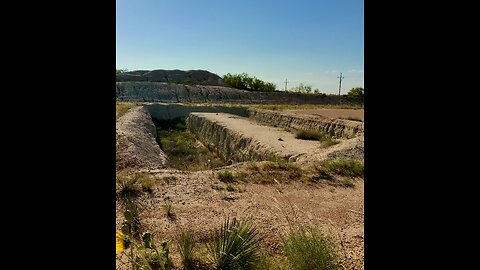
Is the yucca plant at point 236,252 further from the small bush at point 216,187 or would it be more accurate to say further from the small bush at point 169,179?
the small bush at point 169,179

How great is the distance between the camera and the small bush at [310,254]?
3504 mm

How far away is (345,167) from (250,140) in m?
6.93

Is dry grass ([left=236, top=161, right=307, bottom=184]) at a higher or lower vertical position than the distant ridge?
lower

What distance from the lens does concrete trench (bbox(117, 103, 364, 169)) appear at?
38.9 ft

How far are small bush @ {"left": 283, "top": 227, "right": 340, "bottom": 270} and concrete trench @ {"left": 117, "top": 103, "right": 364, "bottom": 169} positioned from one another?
6.82 m

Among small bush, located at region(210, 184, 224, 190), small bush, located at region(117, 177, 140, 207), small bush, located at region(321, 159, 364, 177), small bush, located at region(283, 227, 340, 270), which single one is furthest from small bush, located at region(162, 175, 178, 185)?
small bush, located at region(283, 227, 340, 270)

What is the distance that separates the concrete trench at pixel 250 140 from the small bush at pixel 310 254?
682 centimetres

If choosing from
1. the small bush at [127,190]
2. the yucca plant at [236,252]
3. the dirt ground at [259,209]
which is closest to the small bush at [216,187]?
the dirt ground at [259,209]

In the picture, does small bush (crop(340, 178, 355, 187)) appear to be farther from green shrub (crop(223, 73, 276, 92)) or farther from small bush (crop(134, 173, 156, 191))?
green shrub (crop(223, 73, 276, 92))

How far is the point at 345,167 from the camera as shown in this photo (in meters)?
9.59

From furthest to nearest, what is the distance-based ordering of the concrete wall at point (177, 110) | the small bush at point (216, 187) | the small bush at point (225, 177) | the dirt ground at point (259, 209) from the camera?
the concrete wall at point (177, 110) → the small bush at point (225, 177) → the small bush at point (216, 187) → the dirt ground at point (259, 209)

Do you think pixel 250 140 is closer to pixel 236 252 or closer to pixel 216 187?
pixel 216 187

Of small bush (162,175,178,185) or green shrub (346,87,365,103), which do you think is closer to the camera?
small bush (162,175,178,185)
